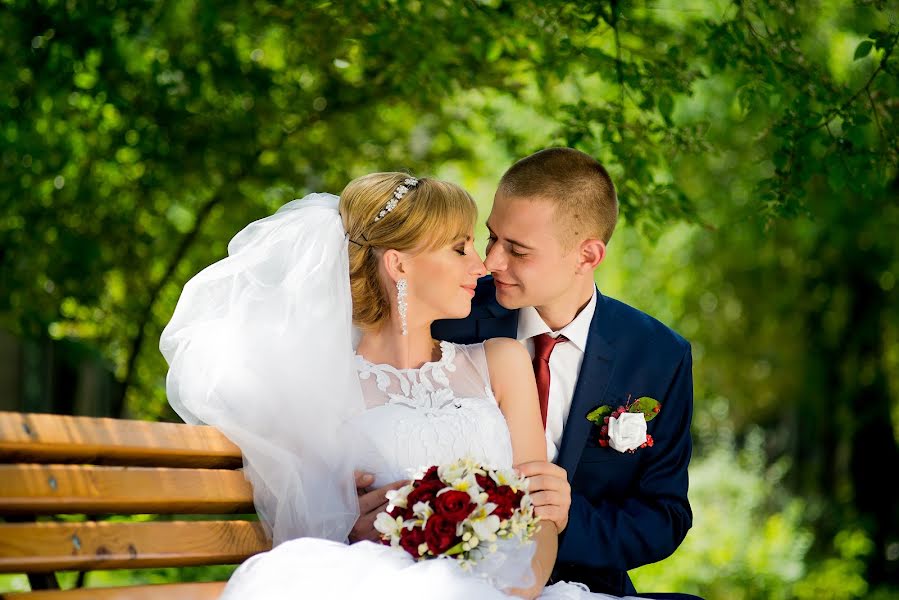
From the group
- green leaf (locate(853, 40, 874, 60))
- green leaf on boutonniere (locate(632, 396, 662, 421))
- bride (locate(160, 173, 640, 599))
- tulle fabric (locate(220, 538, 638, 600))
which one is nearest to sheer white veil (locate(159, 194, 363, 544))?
bride (locate(160, 173, 640, 599))

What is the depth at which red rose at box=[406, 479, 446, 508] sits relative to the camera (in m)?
2.87

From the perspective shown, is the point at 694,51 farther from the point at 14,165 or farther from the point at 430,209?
the point at 14,165

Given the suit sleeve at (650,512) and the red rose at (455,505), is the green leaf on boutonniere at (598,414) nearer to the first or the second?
the suit sleeve at (650,512)

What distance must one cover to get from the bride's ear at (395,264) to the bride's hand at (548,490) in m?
0.74

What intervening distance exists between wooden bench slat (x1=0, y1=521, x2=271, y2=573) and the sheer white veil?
0.37 feet

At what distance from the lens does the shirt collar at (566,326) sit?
3871 mm

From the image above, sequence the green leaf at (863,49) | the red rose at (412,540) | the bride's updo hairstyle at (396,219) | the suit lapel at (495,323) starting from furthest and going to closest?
the green leaf at (863,49) → the suit lapel at (495,323) → the bride's updo hairstyle at (396,219) → the red rose at (412,540)

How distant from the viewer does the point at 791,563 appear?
10156 millimetres

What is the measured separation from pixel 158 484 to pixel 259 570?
0.37 metres

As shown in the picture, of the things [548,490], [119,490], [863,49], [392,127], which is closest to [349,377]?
[548,490]

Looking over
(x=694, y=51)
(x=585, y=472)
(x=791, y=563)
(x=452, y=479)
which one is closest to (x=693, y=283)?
(x=791, y=563)

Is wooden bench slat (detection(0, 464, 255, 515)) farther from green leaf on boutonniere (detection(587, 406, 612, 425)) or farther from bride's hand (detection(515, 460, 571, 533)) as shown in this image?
green leaf on boutonniere (detection(587, 406, 612, 425))

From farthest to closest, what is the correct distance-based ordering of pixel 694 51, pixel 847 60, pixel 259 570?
pixel 847 60 < pixel 694 51 < pixel 259 570

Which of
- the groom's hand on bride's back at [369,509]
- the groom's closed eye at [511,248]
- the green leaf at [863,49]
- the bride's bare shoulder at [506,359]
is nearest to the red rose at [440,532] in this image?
the groom's hand on bride's back at [369,509]
